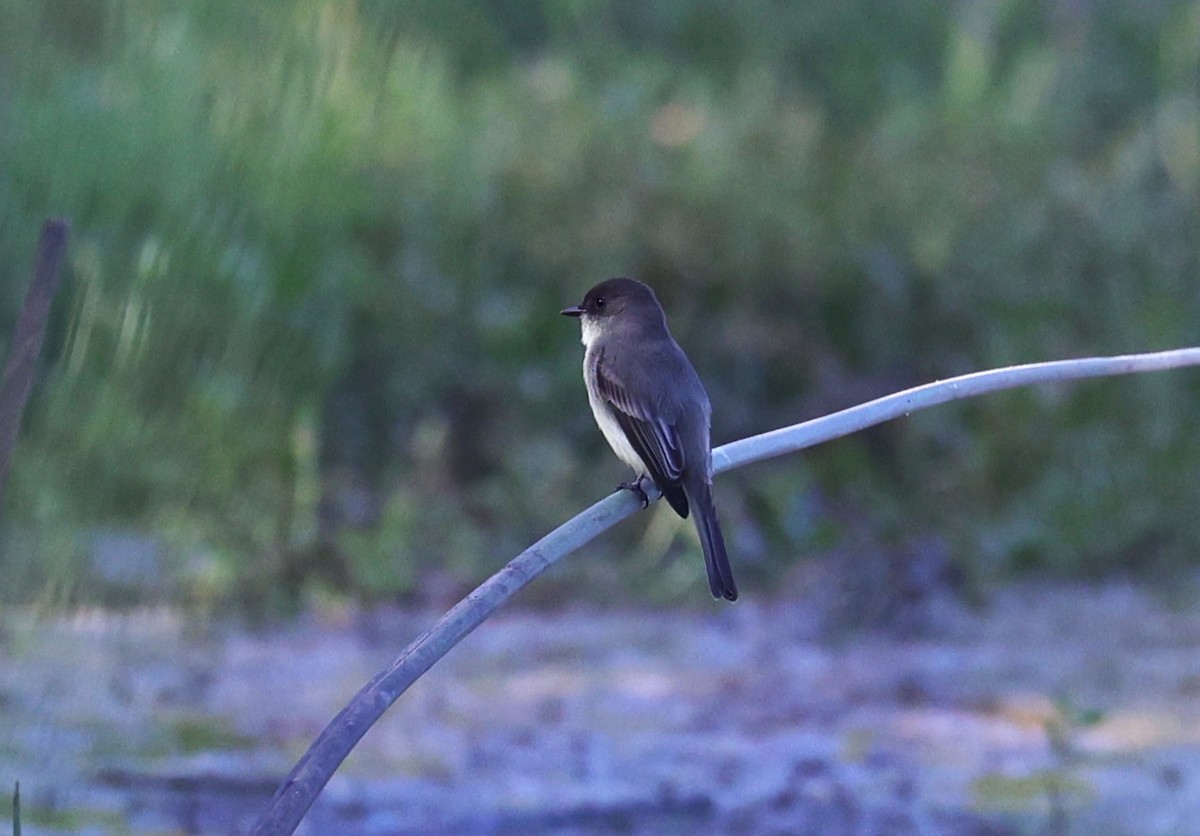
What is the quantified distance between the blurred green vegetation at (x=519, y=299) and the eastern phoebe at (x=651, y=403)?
3.80 feet

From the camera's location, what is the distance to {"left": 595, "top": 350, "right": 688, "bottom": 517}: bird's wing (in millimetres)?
3828

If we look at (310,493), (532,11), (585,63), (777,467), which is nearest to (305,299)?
(310,493)

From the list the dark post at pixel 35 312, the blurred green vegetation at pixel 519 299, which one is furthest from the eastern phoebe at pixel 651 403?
the dark post at pixel 35 312

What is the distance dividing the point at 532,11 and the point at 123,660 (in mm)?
5729

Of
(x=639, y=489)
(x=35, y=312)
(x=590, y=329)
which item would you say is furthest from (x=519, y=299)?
(x=35, y=312)

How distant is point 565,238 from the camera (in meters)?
7.16

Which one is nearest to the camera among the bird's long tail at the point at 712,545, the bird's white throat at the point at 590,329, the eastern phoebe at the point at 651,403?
the bird's long tail at the point at 712,545

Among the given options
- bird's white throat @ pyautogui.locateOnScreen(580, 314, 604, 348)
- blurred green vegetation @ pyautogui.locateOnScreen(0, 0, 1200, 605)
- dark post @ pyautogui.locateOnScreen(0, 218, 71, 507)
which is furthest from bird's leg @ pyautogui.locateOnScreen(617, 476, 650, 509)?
blurred green vegetation @ pyautogui.locateOnScreen(0, 0, 1200, 605)

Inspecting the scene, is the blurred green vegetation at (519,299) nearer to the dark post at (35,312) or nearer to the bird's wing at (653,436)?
the bird's wing at (653,436)

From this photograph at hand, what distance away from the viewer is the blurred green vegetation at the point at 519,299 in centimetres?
541

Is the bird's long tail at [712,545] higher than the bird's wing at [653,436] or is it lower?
lower

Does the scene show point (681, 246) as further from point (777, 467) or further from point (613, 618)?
point (613, 618)

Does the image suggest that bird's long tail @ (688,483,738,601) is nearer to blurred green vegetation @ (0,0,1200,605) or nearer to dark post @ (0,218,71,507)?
dark post @ (0,218,71,507)

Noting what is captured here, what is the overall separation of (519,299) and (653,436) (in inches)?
125
